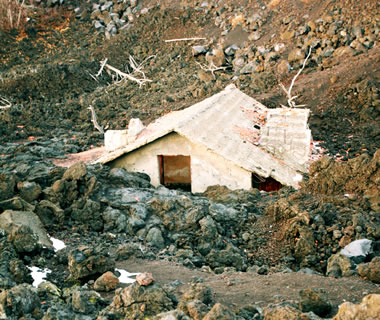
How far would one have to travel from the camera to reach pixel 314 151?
13.0 metres

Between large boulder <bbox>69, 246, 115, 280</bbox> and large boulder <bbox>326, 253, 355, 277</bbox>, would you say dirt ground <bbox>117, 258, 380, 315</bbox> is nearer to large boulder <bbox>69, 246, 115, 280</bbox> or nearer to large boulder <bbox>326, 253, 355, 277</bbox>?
large boulder <bbox>69, 246, 115, 280</bbox>

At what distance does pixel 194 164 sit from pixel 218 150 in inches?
33.9

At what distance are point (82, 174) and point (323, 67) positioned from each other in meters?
13.5

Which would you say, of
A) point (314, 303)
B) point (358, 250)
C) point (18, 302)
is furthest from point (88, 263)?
point (358, 250)

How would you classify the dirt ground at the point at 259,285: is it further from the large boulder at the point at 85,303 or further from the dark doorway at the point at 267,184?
the dark doorway at the point at 267,184

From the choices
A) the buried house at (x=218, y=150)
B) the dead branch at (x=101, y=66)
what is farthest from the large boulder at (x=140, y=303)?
the dead branch at (x=101, y=66)

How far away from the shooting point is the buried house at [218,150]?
10.8 meters

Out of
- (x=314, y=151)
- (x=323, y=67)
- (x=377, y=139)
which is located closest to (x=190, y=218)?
(x=314, y=151)

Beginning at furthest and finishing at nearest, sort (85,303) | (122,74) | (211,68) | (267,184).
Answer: (211,68) → (122,74) → (267,184) → (85,303)

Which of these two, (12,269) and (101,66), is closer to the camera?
(12,269)

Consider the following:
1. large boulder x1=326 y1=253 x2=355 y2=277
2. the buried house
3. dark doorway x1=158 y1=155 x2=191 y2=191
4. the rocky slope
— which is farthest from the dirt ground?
dark doorway x1=158 y1=155 x2=191 y2=191

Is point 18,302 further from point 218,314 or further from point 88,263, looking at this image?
point 218,314

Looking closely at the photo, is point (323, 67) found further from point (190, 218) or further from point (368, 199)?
point (190, 218)

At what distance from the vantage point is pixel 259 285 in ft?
17.0
